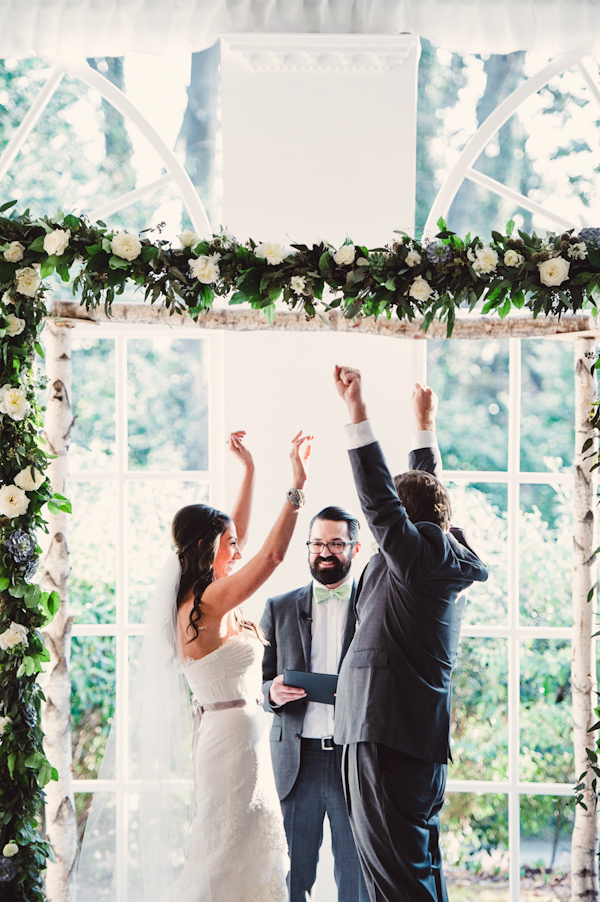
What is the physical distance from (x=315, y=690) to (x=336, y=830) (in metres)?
0.60

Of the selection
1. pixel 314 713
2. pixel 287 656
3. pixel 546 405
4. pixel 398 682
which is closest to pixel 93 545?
pixel 287 656

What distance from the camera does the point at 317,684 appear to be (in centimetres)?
314

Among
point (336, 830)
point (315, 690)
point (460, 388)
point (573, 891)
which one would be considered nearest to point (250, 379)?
point (460, 388)

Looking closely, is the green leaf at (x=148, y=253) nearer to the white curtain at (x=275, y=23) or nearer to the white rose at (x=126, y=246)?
the white rose at (x=126, y=246)

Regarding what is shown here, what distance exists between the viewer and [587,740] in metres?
3.19

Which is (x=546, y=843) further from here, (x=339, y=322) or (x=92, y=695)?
(x=339, y=322)

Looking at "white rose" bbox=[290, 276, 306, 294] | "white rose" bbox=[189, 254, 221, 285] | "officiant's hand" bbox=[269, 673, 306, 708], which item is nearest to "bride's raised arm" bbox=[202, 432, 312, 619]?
"officiant's hand" bbox=[269, 673, 306, 708]

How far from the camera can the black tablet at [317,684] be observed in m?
3.13

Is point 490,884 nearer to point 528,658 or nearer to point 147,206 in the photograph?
point 528,658

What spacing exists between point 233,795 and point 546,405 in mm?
2282

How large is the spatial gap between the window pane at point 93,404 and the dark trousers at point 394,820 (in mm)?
1866

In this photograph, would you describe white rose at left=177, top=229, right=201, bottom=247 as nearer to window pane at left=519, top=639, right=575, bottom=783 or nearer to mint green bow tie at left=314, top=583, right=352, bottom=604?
mint green bow tie at left=314, top=583, right=352, bottom=604

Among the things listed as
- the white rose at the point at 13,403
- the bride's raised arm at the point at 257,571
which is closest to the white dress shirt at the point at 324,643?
the bride's raised arm at the point at 257,571

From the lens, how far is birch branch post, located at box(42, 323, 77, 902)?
315 cm
